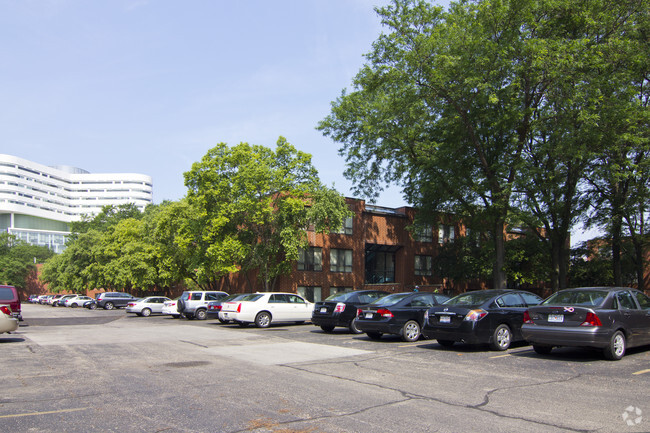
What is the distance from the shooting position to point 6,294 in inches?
757

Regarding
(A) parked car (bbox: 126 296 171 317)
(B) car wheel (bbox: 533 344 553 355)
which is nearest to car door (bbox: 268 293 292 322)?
(B) car wheel (bbox: 533 344 553 355)

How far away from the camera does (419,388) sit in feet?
25.6

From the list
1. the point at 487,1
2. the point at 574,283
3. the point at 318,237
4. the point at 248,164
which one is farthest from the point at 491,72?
the point at 574,283

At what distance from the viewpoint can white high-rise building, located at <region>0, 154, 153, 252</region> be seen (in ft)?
468

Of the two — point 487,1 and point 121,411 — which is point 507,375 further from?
point 487,1

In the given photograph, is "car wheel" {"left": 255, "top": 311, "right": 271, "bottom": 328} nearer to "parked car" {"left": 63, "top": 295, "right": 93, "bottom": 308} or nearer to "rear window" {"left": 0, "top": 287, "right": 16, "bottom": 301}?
"rear window" {"left": 0, "top": 287, "right": 16, "bottom": 301}

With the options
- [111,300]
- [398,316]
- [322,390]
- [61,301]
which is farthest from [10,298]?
[61,301]

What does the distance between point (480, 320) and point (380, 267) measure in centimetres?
2934

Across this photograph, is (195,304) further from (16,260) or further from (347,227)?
(16,260)

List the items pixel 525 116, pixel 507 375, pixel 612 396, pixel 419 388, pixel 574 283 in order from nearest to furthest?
pixel 612 396 → pixel 419 388 → pixel 507 375 → pixel 525 116 → pixel 574 283

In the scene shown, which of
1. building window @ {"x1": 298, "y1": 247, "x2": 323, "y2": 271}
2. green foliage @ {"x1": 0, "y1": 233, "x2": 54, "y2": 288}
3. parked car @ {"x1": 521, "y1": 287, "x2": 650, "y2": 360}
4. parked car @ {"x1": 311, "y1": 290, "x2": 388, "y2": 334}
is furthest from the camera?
green foliage @ {"x1": 0, "y1": 233, "x2": 54, "y2": 288}

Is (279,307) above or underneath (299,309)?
above

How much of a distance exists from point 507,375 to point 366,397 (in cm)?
322

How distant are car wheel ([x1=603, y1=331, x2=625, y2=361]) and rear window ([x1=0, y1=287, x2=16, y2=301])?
1983 cm
